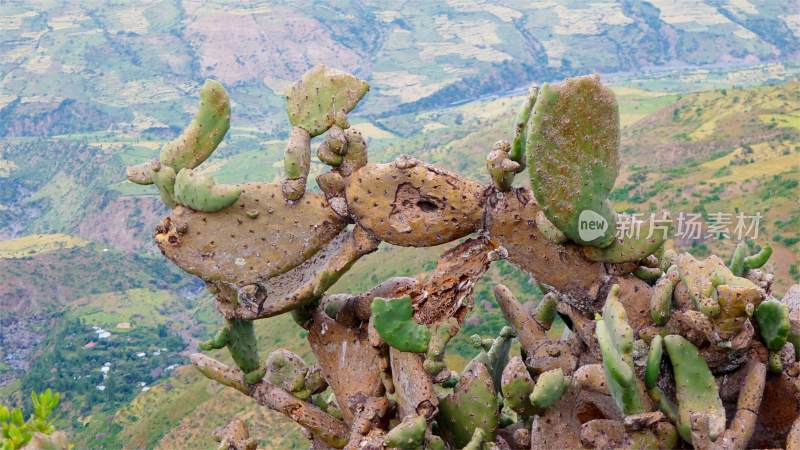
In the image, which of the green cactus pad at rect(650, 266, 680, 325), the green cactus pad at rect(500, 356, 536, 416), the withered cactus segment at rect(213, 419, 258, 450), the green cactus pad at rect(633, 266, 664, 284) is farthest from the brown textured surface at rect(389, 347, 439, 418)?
the green cactus pad at rect(633, 266, 664, 284)

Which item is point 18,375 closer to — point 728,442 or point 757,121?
point 757,121

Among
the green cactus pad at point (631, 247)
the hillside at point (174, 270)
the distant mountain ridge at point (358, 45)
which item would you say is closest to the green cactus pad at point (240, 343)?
the green cactus pad at point (631, 247)

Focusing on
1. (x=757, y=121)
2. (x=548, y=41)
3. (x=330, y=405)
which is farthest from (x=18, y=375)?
(x=548, y=41)

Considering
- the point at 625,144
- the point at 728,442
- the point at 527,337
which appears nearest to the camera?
the point at 728,442

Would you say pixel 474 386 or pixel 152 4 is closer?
pixel 474 386

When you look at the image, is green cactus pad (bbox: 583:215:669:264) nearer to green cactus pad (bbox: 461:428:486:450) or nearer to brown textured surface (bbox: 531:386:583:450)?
brown textured surface (bbox: 531:386:583:450)

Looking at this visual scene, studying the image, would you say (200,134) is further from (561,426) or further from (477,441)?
(561,426)
